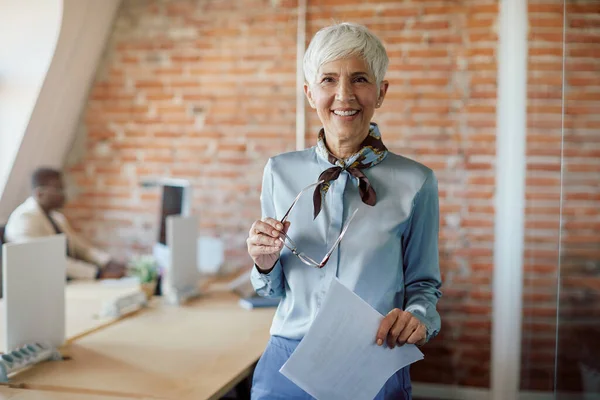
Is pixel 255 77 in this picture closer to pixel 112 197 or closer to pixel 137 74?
pixel 137 74

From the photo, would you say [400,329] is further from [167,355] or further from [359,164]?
[167,355]

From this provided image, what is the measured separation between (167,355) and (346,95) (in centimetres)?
125

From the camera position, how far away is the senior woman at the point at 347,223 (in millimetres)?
1278

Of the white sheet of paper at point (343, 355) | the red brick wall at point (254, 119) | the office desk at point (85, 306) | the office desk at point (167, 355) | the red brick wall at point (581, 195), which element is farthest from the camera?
the red brick wall at point (254, 119)

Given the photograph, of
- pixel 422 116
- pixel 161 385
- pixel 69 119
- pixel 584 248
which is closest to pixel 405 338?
pixel 584 248

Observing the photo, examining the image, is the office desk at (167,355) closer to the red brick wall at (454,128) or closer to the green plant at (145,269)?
the green plant at (145,269)

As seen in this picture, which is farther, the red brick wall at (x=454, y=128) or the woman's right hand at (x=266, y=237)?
the red brick wall at (x=454, y=128)

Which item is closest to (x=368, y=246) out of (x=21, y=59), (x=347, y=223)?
(x=347, y=223)

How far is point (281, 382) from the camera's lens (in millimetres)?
1323

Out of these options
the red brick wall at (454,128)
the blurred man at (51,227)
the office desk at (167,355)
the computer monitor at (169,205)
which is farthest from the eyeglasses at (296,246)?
the blurred man at (51,227)

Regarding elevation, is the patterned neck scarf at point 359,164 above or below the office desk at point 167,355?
above

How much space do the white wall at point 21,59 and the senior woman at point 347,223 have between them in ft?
9.29

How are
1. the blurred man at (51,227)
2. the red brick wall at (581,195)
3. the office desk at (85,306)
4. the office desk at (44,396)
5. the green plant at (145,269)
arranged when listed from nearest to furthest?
the red brick wall at (581,195), the office desk at (44,396), the office desk at (85,306), the green plant at (145,269), the blurred man at (51,227)

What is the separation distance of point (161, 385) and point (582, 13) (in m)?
1.61
